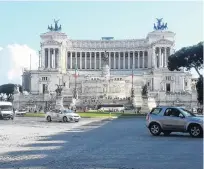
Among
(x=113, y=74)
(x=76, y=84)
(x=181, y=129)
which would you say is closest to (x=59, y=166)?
(x=181, y=129)

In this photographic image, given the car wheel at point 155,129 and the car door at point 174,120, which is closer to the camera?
the car door at point 174,120

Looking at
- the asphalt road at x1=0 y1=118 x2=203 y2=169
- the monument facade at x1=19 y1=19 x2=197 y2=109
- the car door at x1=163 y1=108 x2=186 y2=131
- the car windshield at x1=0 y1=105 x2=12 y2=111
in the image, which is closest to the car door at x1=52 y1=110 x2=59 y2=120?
the car windshield at x1=0 y1=105 x2=12 y2=111

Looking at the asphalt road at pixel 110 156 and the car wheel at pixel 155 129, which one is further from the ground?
the car wheel at pixel 155 129

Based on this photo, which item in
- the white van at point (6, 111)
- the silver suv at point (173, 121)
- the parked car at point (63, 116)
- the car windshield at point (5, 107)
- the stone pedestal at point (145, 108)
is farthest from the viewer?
the stone pedestal at point (145, 108)

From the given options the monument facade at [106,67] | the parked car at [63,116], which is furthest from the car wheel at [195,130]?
the monument facade at [106,67]

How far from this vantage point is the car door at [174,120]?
28.1 meters

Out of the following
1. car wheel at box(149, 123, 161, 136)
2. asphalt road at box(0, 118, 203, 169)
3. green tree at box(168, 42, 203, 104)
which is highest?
green tree at box(168, 42, 203, 104)

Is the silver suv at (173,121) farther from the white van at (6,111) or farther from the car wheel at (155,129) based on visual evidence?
the white van at (6,111)

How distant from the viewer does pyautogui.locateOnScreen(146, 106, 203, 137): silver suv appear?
2750cm

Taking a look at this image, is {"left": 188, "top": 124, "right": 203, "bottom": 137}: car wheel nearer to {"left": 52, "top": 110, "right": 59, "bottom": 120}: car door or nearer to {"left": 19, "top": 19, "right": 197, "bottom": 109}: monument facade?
{"left": 52, "top": 110, "right": 59, "bottom": 120}: car door

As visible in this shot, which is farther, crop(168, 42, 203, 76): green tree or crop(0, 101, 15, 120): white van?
crop(168, 42, 203, 76): green tree

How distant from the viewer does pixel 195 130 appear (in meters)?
27.5

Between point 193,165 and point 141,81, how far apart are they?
139 m

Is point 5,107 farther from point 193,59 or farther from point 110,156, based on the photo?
point 193,59
